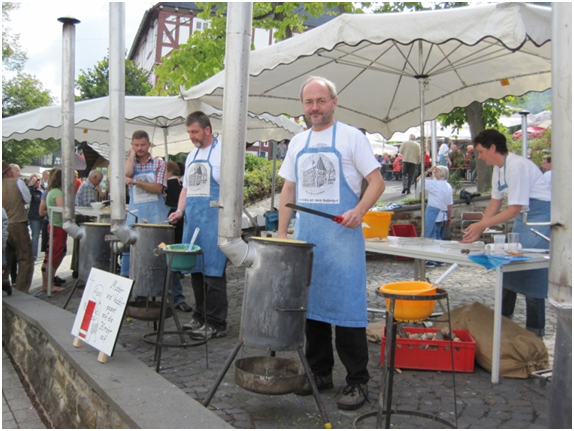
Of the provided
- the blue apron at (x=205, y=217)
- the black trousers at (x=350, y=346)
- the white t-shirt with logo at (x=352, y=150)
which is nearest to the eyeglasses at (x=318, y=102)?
the white t-shirt with logo at (x=352, y=150)

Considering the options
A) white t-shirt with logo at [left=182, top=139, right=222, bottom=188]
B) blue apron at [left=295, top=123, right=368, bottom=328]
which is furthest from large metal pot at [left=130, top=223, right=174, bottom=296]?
blue apron at [left=295, top=123, right=368, bottom=328]

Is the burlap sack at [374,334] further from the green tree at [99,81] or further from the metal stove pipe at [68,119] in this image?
the green tree at [99,81]

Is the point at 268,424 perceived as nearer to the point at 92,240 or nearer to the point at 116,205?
the point at 116,205

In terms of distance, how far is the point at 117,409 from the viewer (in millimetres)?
3061

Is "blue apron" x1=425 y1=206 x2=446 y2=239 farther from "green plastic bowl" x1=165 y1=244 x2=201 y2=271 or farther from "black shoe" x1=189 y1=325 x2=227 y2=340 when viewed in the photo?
"green plastic bowl" x1=165 y1=244 x2=201 y2=271

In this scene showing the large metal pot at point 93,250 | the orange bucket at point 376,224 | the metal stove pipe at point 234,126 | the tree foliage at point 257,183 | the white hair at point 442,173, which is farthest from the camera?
the tree foliage at point 257,183

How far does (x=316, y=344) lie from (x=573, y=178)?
189cm

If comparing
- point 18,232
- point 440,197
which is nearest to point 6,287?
point 18,232

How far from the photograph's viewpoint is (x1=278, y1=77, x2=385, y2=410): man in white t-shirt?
3.35 meters

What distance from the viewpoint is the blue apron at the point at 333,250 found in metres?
3.36

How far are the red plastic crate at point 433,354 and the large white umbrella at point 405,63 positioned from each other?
6.56 feet

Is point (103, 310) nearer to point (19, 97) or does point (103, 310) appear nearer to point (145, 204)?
point (145, 204)

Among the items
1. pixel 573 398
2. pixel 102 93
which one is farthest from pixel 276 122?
pixel 102 93

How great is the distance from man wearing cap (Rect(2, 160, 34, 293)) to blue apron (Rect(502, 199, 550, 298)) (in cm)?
578
